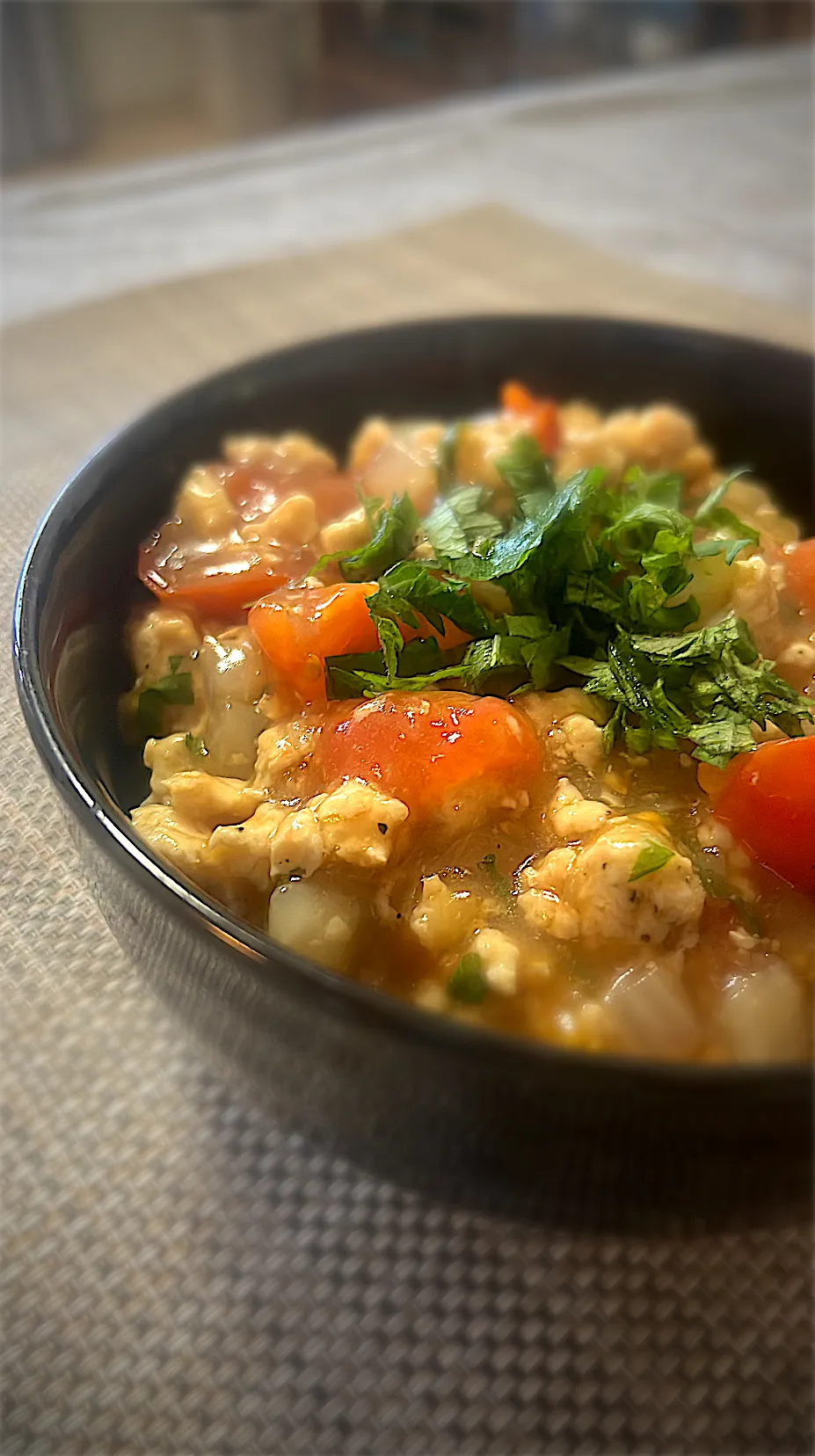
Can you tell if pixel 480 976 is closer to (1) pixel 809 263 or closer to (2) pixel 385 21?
(1) pixel 809 263

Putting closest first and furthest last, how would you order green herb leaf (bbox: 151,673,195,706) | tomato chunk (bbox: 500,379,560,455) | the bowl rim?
the bowl rim, green herb leaf (bbox: 151,673,195,706), tomato chunk (bbox: 500,379,560,455)

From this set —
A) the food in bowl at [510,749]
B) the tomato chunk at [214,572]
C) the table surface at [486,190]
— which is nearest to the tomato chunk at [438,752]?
the food in bowl at [510,749]

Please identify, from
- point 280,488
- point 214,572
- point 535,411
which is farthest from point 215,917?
point 535,411

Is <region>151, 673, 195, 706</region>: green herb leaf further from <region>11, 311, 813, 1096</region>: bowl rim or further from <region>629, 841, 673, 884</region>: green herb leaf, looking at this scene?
<region>629, 841, 673, 884</region>: green herb leaf

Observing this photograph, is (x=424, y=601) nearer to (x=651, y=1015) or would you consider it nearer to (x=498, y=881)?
(x=498, y=881)

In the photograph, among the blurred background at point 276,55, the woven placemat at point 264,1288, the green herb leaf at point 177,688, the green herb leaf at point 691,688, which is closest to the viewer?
the woven placemat at point 264,1288

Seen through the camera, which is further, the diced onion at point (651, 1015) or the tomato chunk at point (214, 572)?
the tomato chunk at point (214, 572)

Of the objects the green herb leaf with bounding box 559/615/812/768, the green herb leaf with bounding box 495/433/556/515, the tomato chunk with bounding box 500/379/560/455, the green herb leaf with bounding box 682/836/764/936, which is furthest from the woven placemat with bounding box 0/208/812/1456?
the tomato chunk with bounding box 500/379/560/455

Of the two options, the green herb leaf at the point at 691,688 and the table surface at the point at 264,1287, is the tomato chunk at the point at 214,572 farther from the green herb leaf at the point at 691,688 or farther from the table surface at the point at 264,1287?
the green herb leaf at the point at 691,688
